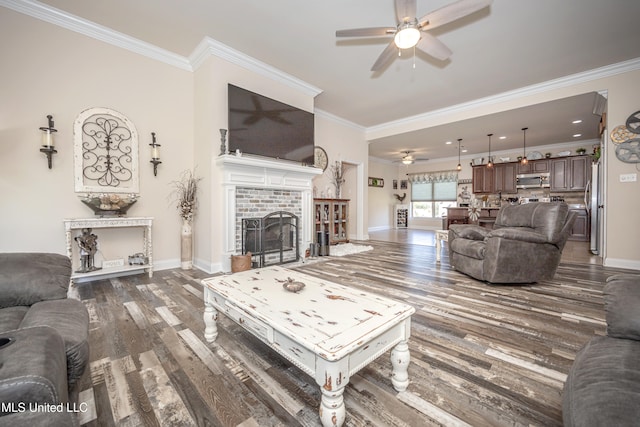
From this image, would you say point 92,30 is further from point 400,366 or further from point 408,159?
point 408,159

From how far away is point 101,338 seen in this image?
5.78 feet

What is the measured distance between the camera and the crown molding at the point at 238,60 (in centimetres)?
338

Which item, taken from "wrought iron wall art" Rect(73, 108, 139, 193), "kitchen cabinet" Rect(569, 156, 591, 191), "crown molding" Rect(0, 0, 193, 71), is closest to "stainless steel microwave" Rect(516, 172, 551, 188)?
"kitchen cabinet" Rect(569, 156, 591, 191)

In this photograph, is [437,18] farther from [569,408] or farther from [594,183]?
[594,183]

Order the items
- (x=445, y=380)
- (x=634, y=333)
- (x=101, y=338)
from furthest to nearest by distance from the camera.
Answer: (x=101, y=338)
(x=445, y=380)
(x=634, y=333)

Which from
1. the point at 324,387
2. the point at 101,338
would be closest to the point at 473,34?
the point at 324,387

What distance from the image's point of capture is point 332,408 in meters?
0.98

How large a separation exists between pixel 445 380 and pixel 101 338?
2.19 meters

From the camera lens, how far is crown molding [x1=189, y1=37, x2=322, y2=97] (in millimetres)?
3379

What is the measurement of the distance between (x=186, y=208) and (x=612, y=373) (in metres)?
3.96

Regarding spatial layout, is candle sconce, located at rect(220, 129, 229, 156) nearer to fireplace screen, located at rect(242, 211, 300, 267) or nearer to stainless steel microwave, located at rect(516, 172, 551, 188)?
fireplace screen, located at rect(242, 211, 300, 267)

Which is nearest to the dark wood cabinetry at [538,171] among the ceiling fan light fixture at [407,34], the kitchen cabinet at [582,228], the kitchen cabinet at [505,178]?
the kitchen cabinet at [505,178]

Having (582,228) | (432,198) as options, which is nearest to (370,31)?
(582,228)

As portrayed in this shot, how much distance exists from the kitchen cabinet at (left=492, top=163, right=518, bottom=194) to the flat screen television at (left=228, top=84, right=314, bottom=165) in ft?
22.2
